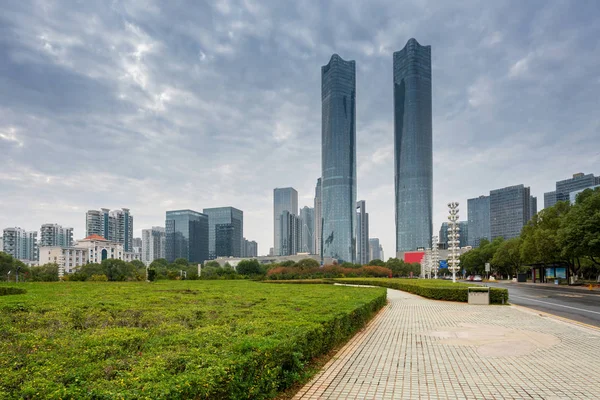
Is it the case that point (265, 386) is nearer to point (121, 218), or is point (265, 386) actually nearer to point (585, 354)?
point (585, 354)

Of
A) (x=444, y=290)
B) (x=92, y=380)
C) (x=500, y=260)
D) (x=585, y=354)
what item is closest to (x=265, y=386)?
(x=92, y=380)

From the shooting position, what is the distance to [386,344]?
955cm

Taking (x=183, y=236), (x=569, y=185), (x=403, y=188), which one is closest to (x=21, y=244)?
(x=183, y=236)

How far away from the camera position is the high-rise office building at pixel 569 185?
571 ft

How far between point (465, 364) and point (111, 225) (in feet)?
619

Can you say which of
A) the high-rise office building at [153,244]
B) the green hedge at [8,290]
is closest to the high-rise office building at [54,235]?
the high-rise office building at [153,244]

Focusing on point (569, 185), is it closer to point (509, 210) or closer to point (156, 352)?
point (509, 210)

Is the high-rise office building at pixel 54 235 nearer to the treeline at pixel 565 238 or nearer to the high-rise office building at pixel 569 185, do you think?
the treeline at pixel 565 238

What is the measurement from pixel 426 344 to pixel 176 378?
299 inches

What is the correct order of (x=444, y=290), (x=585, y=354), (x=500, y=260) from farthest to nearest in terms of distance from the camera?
(x=500, y=260), (x=444, y=290), (x=585, y=354)

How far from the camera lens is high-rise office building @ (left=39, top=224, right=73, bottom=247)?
518ft

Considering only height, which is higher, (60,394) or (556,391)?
(60,394)

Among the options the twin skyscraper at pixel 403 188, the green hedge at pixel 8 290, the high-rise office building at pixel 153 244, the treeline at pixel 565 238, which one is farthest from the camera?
the high-rise office building at pixel 153 244

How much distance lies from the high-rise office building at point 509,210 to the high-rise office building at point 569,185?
9.25 m
